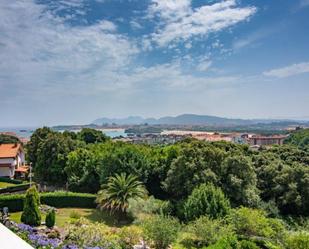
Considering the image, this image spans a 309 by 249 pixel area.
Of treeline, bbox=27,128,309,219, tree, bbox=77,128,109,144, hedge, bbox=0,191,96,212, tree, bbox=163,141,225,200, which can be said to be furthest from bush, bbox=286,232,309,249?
tree, bbox=77,128,109,144

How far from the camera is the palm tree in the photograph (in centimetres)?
2116

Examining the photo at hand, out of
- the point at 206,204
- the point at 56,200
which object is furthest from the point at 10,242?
the point at 56,200

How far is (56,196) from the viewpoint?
23.9m

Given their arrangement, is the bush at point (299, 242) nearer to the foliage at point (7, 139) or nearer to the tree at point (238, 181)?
the tree at point (238, 181)

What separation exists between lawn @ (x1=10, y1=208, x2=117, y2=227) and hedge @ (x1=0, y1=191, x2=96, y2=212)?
568mm

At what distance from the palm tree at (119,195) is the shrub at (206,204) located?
382cm

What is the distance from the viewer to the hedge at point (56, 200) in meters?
22.2

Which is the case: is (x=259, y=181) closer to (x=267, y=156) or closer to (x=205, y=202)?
(x=267, y=156)

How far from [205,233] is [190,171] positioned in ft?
22.0

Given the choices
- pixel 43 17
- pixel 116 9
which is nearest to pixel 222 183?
pixel 116 9

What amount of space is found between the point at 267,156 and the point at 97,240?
21.0 meters

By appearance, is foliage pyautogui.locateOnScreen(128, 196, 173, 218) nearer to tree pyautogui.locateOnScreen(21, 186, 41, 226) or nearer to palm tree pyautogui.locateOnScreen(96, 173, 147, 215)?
palm tree pyautogui.locateOnScreen(96, 173, 147, 215)

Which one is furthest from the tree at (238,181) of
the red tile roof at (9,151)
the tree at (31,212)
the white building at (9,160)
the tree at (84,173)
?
the red tile roof at (9,151)

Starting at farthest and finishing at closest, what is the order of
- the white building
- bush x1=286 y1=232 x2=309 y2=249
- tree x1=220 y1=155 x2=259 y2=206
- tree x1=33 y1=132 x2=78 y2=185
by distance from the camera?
the white building < tree x1=33 y1=132 x2=78 y2=185 < tree x1=220 y1=155 x2=259 y2=206 < bush x1=286 y1=232 x2=309 y2=249
